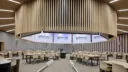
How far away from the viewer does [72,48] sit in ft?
94.5

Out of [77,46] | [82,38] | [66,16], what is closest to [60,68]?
[66,16]

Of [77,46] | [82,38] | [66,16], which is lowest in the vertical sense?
[77,46]

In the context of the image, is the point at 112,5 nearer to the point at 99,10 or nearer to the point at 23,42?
the point at 99,10

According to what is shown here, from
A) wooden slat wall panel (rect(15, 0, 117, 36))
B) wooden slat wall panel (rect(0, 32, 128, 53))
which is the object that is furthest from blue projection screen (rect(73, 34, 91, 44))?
wooden slat wall panel (rect(15, 0, 117, 36))

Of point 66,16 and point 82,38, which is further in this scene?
point 82,38

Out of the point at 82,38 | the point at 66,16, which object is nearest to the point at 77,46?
the point at 82,38

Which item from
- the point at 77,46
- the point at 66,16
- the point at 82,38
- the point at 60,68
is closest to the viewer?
the point at 60,68

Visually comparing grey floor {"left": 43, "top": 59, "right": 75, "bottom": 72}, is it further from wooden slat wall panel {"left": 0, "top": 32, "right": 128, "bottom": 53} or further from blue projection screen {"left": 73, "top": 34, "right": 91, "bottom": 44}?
wooden slat wall panel {"left": 0, "top": 32, "right": 128, "bottom": 53}

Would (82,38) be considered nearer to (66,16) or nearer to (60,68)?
(66,16)

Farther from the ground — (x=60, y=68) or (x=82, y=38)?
(x=82, y=38)

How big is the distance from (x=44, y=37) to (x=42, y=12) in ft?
37.5

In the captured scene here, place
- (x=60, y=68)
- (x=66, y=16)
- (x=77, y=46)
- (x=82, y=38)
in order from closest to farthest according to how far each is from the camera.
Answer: (x=60, y=68), (x=66, y=16), (x=82, y=38), (x=77, y=46)

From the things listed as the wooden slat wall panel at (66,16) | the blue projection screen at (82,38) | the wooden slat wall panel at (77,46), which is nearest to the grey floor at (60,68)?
the wooden slat wall panel at (66,16)

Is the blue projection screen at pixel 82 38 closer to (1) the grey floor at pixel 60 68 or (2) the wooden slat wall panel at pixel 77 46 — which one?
(2) the wooden slat wall panel at pixel 77 46
